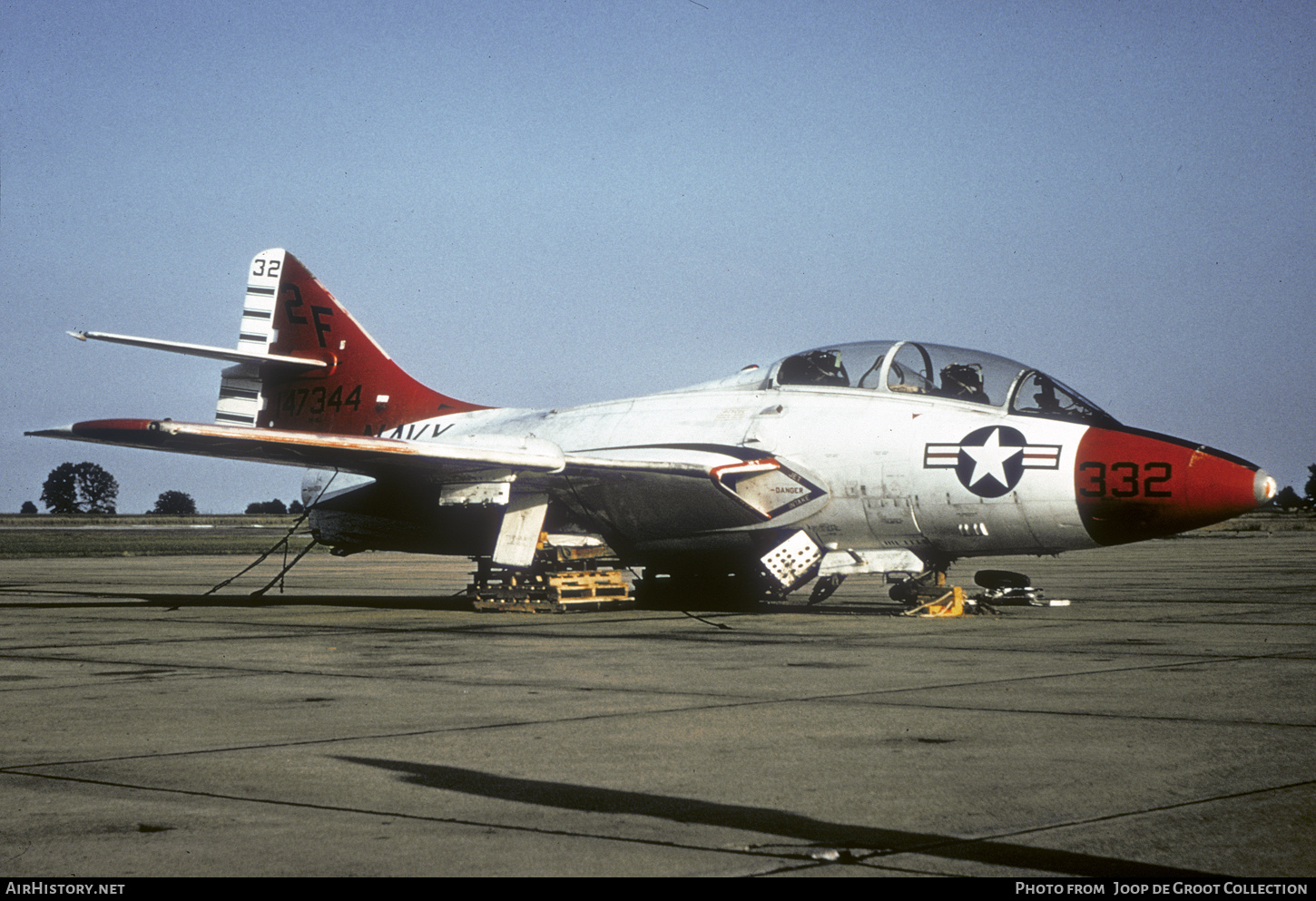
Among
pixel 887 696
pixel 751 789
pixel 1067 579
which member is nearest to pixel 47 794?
pixel 751 789

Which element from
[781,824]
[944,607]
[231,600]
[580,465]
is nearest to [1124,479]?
[944,607]

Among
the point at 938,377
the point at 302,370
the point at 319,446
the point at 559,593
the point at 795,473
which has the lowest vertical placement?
the point at 559,593

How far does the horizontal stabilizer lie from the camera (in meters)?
15.7

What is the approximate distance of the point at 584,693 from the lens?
305 inches

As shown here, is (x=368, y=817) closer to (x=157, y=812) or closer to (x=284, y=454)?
(x=157, y=812)

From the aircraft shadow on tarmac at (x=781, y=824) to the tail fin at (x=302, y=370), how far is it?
15.5 metres

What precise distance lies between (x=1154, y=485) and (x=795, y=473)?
13.4 feet

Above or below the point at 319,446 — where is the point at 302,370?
above

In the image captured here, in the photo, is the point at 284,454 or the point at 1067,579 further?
the point at 1067,579

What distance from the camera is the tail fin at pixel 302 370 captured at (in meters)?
20.1

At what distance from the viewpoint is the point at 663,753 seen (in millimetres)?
5668

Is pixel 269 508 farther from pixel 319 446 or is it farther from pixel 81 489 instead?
pixel 319 446
